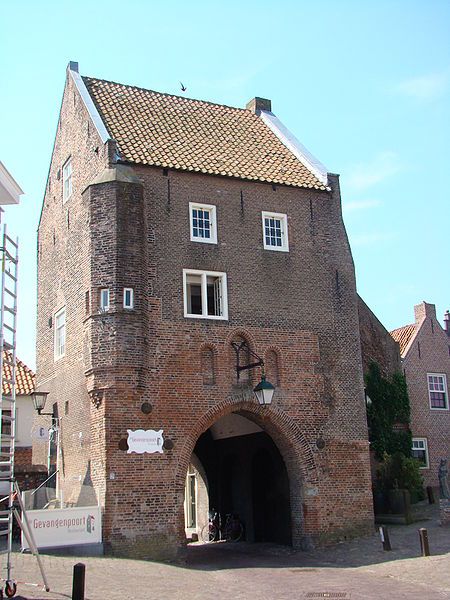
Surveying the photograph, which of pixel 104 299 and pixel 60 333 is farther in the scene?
pixel 60 333

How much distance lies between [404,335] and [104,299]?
1926 centimetres

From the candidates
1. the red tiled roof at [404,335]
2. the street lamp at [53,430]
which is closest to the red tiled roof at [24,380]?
the street lamp at [53,430]

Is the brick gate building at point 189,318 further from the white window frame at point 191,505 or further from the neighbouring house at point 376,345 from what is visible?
the neighbouring house at point 376,345

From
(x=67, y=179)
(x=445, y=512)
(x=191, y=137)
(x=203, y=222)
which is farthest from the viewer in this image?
(x=67, y=179)

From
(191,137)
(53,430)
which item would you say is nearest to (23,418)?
(53,430)

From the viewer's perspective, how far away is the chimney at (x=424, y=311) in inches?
1399

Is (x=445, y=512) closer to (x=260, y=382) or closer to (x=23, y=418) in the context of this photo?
(x=260, y=382)

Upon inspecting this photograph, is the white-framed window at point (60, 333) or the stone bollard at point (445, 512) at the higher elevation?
the white-framed window at point (60, 333)

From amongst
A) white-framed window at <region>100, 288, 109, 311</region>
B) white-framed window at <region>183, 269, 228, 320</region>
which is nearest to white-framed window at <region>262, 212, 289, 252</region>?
white-framed window at <region>183, 269, 228, 320</region>

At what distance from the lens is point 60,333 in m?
25.8

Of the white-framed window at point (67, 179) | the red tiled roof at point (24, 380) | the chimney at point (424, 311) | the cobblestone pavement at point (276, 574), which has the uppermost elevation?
the white-framed window at point (67, 179)

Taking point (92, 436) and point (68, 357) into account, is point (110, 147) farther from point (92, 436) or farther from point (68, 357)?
point (92, 436)

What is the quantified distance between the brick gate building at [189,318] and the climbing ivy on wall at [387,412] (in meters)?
6.00

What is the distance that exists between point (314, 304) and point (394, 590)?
34.1ft
